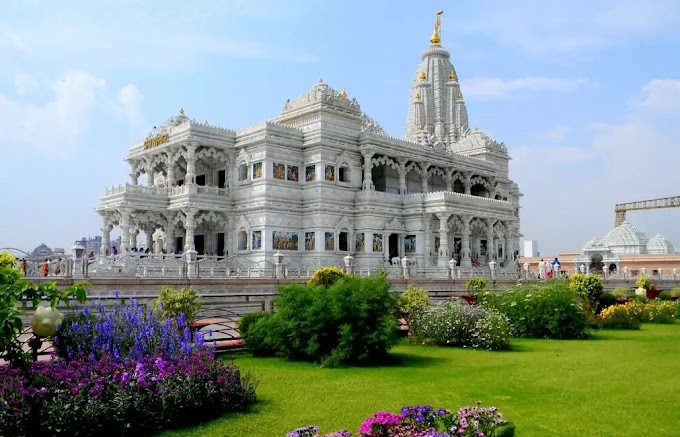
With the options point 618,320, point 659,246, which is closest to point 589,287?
point 618,320

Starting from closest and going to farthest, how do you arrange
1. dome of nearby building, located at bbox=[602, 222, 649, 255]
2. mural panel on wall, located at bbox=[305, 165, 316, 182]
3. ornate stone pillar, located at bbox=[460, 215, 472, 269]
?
mural panel on wall, located at bbox=[305, 165, 316, 182] → ornate stone pillar, located at bbox=[460, 215, 472, 269] → dome of nearby building, located at bbox=[602, 222, 649, 255]

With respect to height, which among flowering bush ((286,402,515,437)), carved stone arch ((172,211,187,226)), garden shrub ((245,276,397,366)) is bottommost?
flowering bush ((286,402,515,437))

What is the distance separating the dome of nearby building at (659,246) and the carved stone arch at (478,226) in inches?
1468

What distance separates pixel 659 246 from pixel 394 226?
49001mm

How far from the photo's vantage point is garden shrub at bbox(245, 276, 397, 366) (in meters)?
12.3

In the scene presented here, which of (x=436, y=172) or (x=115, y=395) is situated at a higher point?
(x=436, y=172)

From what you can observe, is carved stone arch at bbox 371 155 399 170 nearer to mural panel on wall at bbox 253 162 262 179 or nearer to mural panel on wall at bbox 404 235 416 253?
mural panel on wall at bbox 404 235 416 253

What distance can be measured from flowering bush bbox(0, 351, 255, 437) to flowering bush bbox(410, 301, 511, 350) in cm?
743

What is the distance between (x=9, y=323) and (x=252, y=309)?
12.3 meters

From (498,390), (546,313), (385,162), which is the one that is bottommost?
(498,390)

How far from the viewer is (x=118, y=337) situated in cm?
894

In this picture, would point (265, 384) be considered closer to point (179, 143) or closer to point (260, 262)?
point (260, 262)

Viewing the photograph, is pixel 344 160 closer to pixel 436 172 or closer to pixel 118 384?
pixel 436 172

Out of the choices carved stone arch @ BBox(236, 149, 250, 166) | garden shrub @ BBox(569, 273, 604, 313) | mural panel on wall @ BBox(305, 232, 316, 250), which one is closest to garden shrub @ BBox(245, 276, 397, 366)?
garden shrub @ BBox(569, 273, 604, 313)
